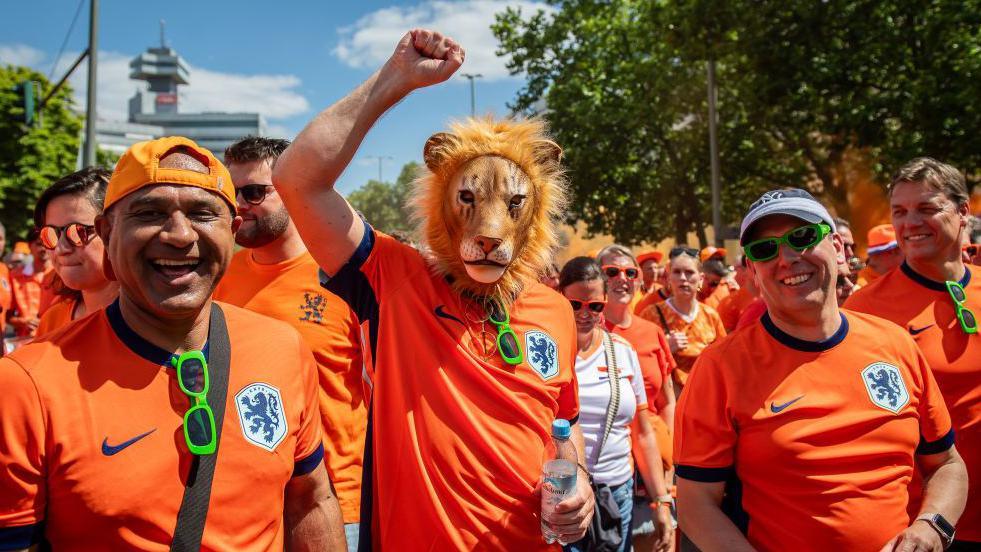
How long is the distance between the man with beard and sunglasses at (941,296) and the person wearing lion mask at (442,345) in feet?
5.96

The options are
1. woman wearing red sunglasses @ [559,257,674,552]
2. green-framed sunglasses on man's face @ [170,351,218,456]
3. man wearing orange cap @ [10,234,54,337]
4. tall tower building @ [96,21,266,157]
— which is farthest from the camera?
tall tower building @ [96,21,266,157]

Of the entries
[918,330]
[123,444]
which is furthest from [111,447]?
[918,330]

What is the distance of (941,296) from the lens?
3453 millimetres

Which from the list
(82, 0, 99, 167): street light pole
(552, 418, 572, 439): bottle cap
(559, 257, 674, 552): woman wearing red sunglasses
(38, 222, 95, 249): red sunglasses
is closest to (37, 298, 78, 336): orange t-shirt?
(38, 222, 95, 249): red sunglasses

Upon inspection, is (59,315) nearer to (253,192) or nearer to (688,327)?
(253,192)

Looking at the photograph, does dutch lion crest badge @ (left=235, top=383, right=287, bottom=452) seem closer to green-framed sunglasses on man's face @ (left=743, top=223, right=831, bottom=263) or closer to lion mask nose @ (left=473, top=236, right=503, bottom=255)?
lion mask nose @ (left=473, top=236, right=503, bottom=255)

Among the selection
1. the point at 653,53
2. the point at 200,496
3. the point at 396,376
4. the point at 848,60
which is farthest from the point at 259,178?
the point at 653,53

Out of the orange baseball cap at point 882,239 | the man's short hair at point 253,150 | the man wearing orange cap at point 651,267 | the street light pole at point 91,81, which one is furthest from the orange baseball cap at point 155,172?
the street light pole at point 91,81

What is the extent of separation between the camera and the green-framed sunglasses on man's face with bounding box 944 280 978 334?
3.29m

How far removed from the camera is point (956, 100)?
1316cm

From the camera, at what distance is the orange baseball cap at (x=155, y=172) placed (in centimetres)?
187

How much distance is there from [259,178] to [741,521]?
2.57 meters

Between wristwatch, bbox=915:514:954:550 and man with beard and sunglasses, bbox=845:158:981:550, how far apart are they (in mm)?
715

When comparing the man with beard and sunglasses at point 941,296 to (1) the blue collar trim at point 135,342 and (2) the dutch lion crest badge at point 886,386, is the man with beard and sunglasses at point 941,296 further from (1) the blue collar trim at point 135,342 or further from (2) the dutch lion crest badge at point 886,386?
(1) the blue collar trim at point 135,342
